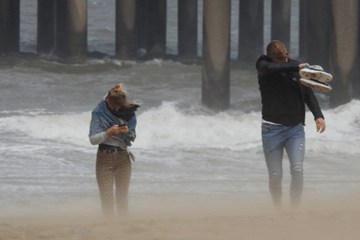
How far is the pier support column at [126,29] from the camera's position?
769 inches

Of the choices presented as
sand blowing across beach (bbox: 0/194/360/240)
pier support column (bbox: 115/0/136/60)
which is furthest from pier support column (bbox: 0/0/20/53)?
sand blowing across beach (bbox: 0/194/360/240)

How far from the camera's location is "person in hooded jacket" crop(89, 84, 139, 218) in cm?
362

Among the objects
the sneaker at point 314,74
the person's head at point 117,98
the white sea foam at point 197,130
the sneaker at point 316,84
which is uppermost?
the sneaker at point 314,74

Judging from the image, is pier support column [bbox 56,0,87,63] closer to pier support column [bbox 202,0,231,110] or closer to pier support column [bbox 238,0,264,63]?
pier support column [bbox 202,0,231,110]

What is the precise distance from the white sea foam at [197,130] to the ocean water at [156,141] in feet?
0.06

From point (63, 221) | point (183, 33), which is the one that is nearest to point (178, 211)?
point (63, 221)

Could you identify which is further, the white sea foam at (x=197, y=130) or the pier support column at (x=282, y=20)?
the pier support column at (x=282, y=20)

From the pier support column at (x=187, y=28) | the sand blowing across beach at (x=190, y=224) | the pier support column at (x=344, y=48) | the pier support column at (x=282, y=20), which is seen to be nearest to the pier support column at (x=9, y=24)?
the pier support column at (x=187, y=28)

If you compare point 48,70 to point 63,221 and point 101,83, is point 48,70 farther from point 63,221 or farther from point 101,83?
point 63,221

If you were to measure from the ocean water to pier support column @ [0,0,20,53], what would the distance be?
9.32ft

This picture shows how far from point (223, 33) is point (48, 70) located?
906 centimetres

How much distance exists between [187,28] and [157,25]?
4.13 ft

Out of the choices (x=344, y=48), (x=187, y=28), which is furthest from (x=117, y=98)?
(x=187, y=28)

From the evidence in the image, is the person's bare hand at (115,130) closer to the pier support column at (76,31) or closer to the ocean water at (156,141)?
the ocean water at (156,141)
